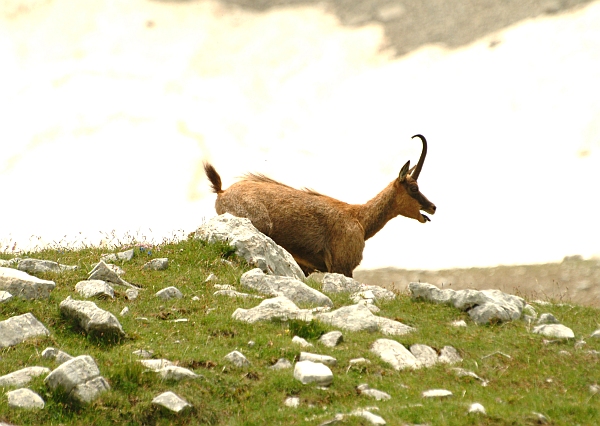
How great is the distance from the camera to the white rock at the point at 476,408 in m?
8.91

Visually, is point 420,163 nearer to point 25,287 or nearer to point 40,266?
point 40,266

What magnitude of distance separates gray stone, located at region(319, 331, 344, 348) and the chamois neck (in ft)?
30.2

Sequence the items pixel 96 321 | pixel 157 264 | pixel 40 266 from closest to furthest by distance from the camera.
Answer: pixel 96 321, pixel 40 266, pixel 157 264

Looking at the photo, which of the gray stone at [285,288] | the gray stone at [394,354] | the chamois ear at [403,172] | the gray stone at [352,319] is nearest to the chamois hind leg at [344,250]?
the chamois ear at [403,172]

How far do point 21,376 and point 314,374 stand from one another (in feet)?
11.3

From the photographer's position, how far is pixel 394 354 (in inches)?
442

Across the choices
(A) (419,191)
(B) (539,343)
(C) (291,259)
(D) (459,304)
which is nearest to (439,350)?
(B) (539,343)

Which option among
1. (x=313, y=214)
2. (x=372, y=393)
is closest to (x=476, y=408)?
(x=372, y=393)

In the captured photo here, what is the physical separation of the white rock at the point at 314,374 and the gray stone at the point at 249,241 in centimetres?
700

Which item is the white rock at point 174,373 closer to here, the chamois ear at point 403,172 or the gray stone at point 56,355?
the gray stone at point 56,355

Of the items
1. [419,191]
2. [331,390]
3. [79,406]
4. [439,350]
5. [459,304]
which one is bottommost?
[79,406]

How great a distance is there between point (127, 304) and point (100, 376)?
3991 mm

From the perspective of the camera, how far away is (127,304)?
13.3 metres

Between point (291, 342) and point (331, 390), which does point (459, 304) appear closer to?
point (291, 342)
